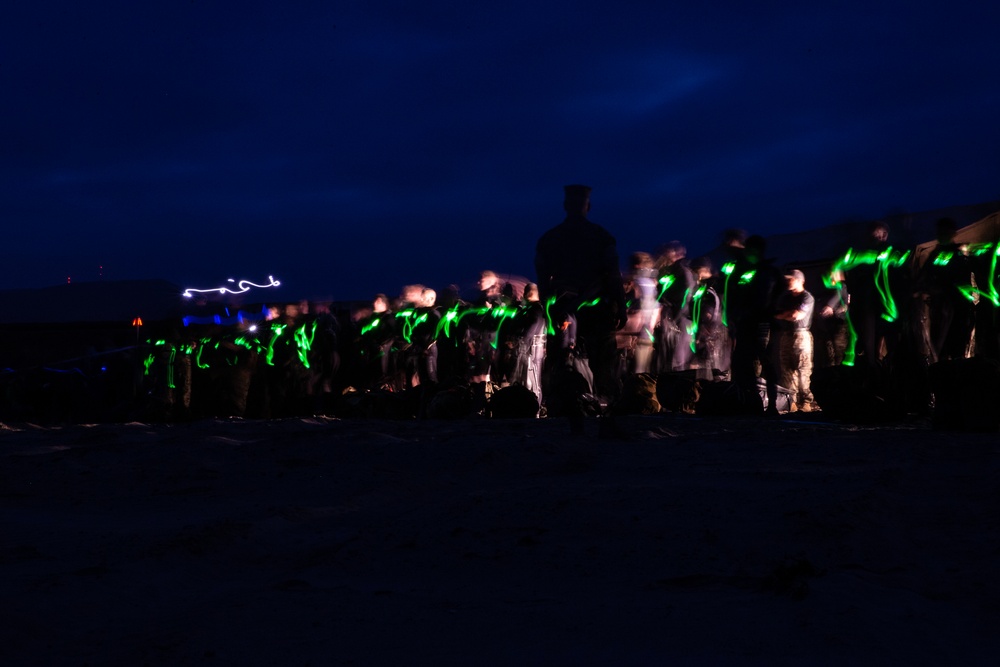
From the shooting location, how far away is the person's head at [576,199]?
8055 mm

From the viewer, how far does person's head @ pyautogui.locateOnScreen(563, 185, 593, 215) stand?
8.05m

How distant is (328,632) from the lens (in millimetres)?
2805

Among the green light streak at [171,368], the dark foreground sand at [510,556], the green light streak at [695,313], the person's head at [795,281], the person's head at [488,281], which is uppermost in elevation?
the person's head at [488,281]

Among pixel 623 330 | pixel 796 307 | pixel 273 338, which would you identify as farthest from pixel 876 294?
pixel 273 338

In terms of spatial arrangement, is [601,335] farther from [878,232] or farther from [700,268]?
Answer: [700,268]

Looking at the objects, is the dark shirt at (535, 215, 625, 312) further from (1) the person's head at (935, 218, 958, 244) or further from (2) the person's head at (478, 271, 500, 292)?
(2) the person's head at (478, 271, 500, 292)

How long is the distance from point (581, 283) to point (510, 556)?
429cm

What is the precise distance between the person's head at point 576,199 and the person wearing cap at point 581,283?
42 mm

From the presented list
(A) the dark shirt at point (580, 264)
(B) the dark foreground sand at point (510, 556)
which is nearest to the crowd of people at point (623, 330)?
(A) the dark shirt at point (580, 264)

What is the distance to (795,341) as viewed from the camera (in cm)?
1192

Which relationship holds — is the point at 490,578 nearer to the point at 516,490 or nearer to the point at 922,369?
the point at 516,490

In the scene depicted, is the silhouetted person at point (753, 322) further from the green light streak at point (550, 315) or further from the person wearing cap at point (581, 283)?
the green light streak at point (550, 315)

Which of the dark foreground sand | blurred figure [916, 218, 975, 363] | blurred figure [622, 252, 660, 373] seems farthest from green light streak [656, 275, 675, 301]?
the dark foreground sand

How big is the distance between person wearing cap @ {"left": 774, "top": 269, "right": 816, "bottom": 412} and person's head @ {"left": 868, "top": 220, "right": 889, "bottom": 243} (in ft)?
5.51
